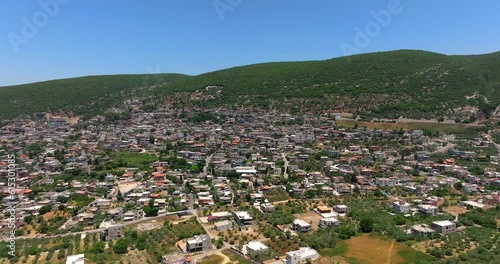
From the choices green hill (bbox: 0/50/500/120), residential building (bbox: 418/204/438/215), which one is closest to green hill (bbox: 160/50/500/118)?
green hill (bbox: 0/50/500/120)

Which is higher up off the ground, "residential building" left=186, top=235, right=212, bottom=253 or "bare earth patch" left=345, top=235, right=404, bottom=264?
"residential building" left=186, top=235, right=212, bottom=253

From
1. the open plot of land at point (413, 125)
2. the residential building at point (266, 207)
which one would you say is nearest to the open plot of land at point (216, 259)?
the residential building at point (266, 207)

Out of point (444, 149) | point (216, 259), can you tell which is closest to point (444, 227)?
point (216, 259)

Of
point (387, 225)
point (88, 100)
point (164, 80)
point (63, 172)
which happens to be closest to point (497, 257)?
point (387, 225)

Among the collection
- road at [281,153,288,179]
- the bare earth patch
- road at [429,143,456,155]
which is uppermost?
road at [429,143,456,155]

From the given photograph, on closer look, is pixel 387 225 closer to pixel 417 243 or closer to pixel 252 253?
pixel 417 243

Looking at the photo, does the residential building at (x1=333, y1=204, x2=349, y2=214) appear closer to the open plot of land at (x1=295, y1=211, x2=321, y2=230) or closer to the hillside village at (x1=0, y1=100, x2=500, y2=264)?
the hillside village at (x1=0, y1=100, x2=500, y2=264)

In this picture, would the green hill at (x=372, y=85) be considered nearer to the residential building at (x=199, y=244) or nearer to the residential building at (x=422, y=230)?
the residential building at (x=422, y=230)
